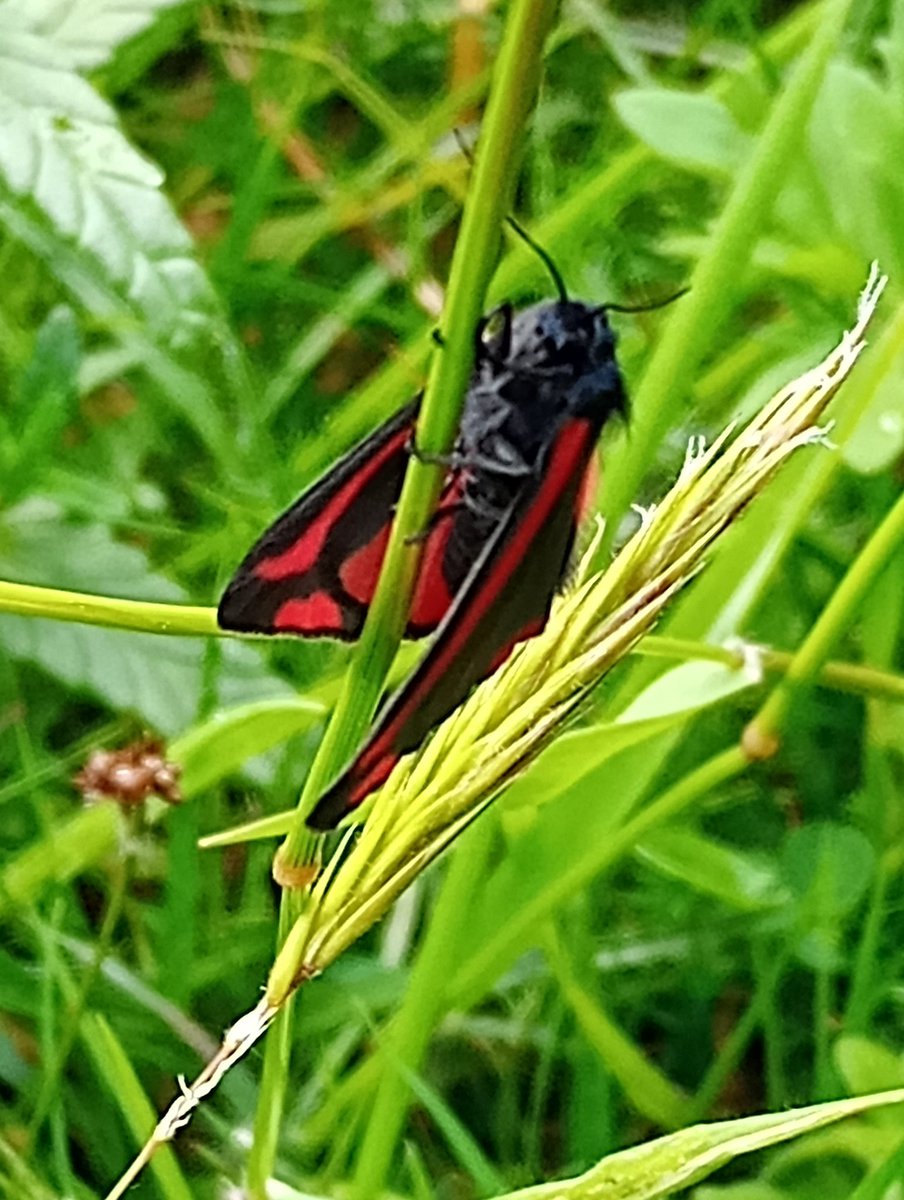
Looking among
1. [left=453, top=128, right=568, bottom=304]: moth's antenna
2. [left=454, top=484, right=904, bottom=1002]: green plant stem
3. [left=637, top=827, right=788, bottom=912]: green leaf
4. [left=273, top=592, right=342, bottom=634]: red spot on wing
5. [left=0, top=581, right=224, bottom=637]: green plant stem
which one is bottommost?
[left=637, top=827, right=788, bottom=912]: green leaf

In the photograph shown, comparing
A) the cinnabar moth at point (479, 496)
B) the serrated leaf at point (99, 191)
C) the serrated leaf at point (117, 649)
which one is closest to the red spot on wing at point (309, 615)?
the cinnabar moth at point (479, 496)

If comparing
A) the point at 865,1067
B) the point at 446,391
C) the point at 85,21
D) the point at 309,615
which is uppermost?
the point at 85,21

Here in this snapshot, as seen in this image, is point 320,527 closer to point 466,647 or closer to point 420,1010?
point 466,647

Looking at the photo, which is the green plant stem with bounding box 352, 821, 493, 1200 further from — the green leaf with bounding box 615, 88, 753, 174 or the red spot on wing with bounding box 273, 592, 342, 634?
the green leaf with bounding box 615, 88, 753, 174

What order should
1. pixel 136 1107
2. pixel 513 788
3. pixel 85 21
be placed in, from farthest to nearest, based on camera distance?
1. pixel 85 21
2. pixel 513 788
3. pixel 136 1107

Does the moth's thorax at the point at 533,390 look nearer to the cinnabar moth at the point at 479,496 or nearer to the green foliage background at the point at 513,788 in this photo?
the cinnabar moth at the point at 479,496

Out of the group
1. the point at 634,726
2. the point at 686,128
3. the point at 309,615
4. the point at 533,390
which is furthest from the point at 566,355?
the point at 686,128

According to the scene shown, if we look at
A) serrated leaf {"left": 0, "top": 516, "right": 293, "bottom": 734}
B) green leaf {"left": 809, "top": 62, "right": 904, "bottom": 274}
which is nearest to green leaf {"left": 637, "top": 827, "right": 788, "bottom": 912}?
serrated leaf {"left": 0, "top": 516, "right": 293, "bottom": 734}
